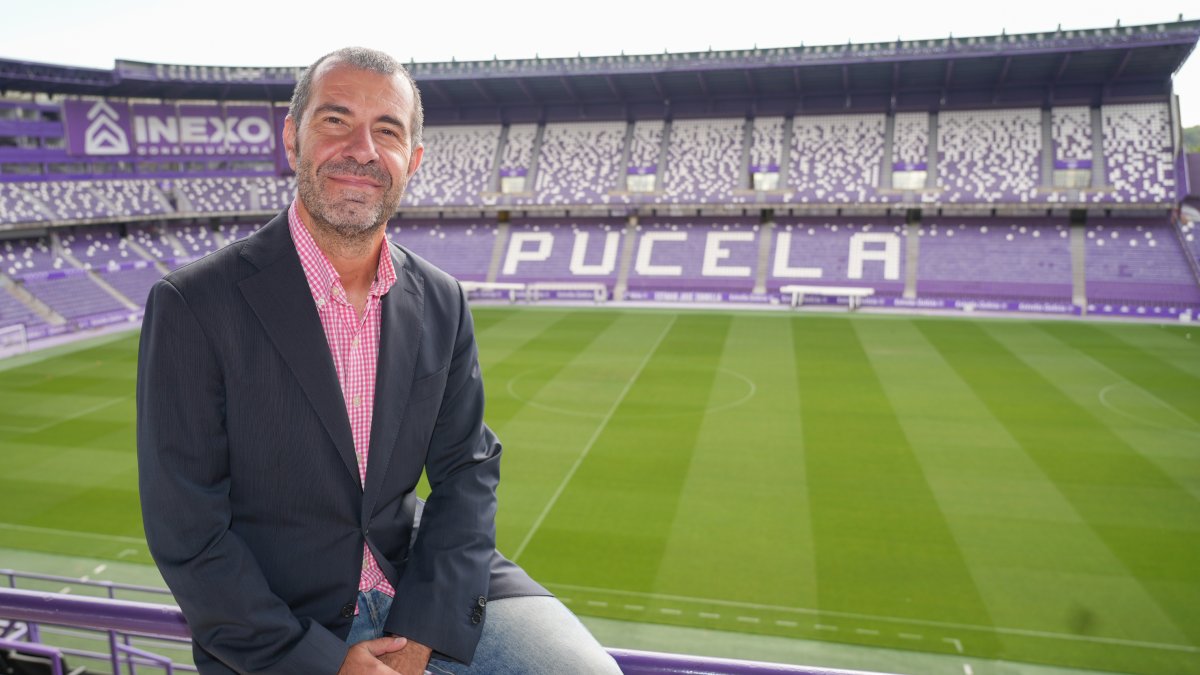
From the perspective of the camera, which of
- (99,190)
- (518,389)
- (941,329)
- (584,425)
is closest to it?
(584,425)

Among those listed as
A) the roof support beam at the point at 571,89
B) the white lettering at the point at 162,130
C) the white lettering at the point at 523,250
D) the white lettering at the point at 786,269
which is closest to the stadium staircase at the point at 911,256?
the white lettering at the point at 786,269

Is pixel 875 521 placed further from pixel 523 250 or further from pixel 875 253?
pixel 523 250

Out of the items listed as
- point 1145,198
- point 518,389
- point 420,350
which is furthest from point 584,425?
point 1145,198

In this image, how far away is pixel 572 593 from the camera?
537 inches

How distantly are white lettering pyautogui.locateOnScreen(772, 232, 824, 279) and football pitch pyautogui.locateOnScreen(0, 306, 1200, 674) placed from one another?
13438 millimetres

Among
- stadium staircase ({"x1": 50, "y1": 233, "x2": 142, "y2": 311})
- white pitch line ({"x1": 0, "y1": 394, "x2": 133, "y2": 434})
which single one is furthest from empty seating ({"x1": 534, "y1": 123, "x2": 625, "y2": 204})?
white pitch line ({"x1": 0, "y1": 394, "x2": 133, "y2": 434})

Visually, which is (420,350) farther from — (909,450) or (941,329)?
(941,329)

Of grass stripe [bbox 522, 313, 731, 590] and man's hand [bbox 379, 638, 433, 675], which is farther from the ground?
man's hand [bbox 379, 638, 433, 675]

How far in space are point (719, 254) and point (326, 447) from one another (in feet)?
147

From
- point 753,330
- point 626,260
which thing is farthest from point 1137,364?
point 626,260

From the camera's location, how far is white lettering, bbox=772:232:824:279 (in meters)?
44.5

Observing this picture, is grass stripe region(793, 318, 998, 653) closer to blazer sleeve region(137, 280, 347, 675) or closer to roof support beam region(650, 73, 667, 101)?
blazer sleeve region(137, 280, 347, 675)

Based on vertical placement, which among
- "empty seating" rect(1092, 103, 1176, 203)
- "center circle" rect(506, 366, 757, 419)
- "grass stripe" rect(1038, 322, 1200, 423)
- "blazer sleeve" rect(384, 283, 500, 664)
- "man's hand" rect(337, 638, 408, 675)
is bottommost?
"center circle" rect(506, 366, 757, 419)

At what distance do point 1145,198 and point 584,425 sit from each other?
36.5 meters
